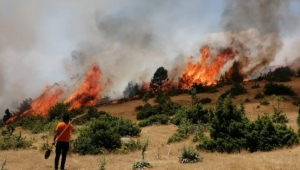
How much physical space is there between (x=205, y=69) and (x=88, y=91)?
83.3 ft

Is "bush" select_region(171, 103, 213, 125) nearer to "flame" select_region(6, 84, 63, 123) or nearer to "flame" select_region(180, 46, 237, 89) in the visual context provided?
"flame" select_region(180, 46, 237, 89)

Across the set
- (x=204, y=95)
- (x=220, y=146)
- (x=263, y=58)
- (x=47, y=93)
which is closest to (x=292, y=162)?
(x=220, y=146)

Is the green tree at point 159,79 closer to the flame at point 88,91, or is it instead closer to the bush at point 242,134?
the flame at point 88,91

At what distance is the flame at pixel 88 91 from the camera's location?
62.7 meters

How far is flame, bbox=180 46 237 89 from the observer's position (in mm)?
63156

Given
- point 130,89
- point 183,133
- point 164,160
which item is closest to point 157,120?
point 183,133

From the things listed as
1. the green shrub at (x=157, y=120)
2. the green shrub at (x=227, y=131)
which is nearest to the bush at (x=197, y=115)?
the green shrub at (x=157, y=120)

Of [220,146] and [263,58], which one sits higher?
[263,58]

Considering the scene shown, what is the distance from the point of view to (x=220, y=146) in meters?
16.1

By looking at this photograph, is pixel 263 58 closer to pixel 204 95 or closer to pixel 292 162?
pixel 204 95

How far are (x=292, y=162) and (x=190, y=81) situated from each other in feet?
173

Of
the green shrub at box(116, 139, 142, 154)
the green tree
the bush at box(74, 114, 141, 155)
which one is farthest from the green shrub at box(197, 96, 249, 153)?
the green tree

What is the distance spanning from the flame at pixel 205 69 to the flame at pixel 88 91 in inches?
741

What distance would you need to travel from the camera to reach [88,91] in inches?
2623
